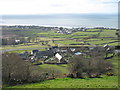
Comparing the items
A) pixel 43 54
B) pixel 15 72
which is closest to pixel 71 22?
pixel 43 54

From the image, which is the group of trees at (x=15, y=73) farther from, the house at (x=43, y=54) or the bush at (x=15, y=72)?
the house at (x=43, y=54)

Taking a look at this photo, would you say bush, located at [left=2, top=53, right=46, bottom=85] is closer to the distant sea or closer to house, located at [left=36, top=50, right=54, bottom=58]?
house, located at [left=36, top=50, right=54, bottom=58]

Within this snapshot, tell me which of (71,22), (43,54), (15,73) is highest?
(71,22)

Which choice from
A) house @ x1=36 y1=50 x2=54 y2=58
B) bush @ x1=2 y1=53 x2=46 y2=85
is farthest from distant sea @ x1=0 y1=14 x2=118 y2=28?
bush @ x1=2 y1=53 x2=46 y2=85

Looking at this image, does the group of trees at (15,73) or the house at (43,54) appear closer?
the group of trees at (15,73)

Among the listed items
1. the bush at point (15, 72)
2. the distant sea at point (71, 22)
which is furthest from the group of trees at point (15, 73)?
the distant sea at point (71, 22)

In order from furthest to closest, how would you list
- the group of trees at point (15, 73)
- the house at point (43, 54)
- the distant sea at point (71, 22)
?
the distant sea at point (71, 22), the house at point (43, 54), the group of trees at point (15, 73)

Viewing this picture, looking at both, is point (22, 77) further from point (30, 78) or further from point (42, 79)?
point (42, 79)

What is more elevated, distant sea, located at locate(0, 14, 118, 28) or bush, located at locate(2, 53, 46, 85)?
distant sea, located at locate(0, 14, 118, 28)

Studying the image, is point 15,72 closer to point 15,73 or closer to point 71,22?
point 15,73

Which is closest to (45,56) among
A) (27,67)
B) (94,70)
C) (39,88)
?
(94,70)

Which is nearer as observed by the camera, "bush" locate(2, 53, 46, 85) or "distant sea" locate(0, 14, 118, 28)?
"bush" locate(2, 53, 46, 85)

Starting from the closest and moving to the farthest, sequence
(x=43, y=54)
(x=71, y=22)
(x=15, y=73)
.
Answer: (x=15, y=73) → (x=43, y=54) → (x=71, y=22)
